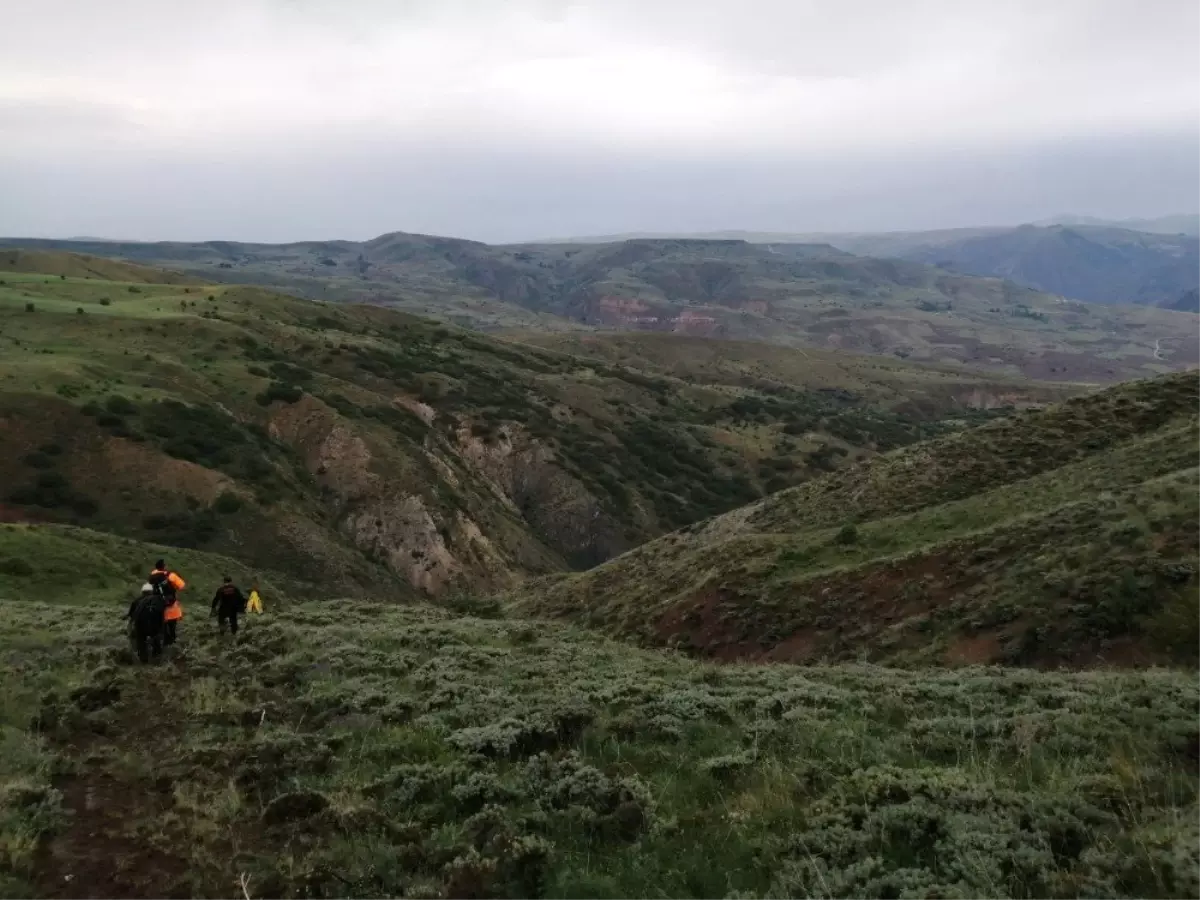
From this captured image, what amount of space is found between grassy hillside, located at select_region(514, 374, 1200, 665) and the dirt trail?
14.1m

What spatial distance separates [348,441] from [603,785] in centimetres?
4951

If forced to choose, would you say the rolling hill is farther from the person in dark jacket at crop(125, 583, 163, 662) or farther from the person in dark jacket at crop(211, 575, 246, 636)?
the person in dark jacket at crop(211, 575, 246, 636)

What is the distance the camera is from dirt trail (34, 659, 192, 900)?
25.0 ft

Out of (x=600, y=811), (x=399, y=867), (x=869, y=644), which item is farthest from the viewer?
(x=869, y=644)

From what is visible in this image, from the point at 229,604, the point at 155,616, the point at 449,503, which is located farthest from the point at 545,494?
the point at 155,616

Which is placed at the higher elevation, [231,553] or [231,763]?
[231,763]

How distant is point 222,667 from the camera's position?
1584cm

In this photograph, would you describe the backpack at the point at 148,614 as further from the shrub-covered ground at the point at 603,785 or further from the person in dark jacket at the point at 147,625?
the shrub-covered ground at the point at 603,785

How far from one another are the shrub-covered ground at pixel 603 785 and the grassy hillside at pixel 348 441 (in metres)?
28.8

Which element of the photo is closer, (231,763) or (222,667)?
(231,763)

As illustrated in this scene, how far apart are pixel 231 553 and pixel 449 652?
92.4 feet

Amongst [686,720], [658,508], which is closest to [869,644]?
[686,720]

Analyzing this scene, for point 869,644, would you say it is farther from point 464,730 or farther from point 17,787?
point 17,787

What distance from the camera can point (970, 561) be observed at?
827 inches
